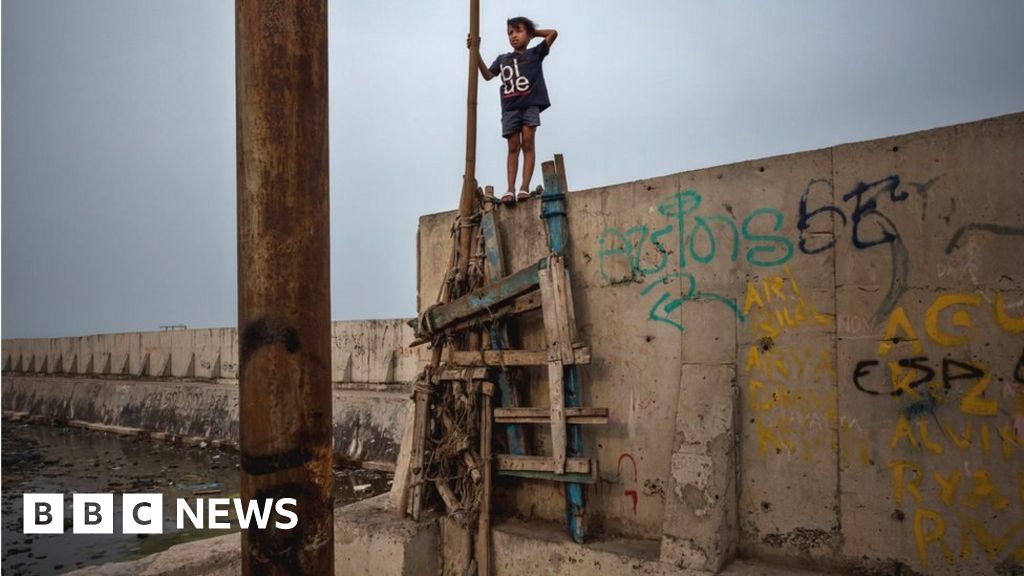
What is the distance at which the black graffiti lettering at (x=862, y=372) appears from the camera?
3.80m

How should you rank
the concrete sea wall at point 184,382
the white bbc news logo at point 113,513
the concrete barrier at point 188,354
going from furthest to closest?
the concrete barrier at point 188,354
the concrete sea wall at point 184,382
the white bbc news logo at point 113,513

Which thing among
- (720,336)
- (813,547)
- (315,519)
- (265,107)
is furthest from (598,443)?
(265,107)

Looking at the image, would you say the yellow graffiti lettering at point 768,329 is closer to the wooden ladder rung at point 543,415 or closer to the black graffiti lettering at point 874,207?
the black graffiti lettering at point 874,207

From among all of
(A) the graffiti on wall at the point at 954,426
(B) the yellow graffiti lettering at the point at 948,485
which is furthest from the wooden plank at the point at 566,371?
(B) the yellow graffiti lettering at the point at 948,485

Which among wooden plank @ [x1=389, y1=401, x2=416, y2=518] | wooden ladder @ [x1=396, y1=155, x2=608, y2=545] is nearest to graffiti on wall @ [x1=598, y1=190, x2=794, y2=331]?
wooden ladder @ [x1=396, y1=155, x2=608, y2=545]

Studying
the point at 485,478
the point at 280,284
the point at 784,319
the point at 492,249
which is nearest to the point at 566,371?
the point at 485,478

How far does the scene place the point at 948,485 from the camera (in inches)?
141

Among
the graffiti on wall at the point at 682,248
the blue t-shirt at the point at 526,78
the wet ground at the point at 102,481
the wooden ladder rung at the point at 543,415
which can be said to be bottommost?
the wet ground at the point at 102,481

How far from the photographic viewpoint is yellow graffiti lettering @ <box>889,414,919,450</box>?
12.0 feet

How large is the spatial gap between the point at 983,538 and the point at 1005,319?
121cm

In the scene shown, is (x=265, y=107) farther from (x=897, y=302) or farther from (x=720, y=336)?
(x=897, y=302)

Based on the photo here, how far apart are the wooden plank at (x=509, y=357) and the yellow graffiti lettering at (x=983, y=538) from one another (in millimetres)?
2379

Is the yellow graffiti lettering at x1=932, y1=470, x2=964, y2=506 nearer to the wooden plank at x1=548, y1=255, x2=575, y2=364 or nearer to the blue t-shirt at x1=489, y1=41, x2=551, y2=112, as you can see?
the wooden plank at x1=548, y1=255, x2=575, y2=364

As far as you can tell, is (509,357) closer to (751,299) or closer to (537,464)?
(537,464)
